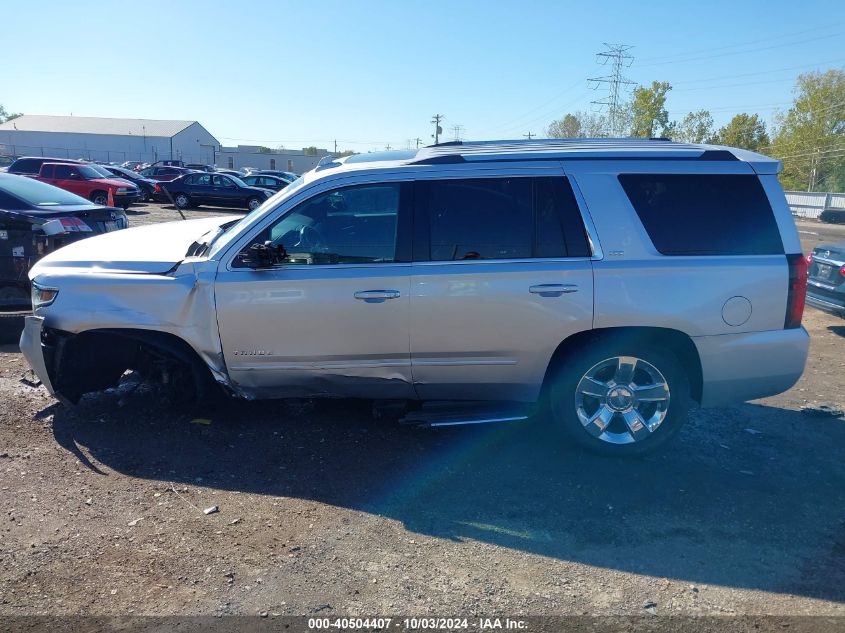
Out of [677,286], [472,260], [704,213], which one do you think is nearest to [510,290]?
[472,260]

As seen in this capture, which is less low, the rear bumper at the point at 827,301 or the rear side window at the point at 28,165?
the rear side window at the point at 28,165

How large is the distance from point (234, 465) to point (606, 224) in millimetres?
2913

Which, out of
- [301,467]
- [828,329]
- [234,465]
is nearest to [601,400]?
[301,467]

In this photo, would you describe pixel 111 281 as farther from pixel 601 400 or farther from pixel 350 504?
pixel 601 400

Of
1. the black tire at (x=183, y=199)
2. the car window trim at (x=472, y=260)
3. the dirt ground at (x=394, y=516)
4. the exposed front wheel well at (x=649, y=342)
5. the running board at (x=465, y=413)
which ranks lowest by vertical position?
the dirt ground at (x=394, y=516)

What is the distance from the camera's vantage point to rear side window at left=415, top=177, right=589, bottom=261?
173 inches

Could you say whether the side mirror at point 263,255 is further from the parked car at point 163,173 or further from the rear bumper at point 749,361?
the parked car at point 163,173

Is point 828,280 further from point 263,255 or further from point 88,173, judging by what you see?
point 88,173

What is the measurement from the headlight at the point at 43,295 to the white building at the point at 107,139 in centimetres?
7759

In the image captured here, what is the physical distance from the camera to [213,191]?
90.8 feet

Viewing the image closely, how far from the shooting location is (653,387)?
4.50 m

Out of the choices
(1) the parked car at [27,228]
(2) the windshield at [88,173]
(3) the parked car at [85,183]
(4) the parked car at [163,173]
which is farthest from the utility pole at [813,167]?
(1) the parked car at [27,228]

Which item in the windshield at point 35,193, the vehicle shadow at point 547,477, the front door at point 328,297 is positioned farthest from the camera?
the windshield at point 35,193

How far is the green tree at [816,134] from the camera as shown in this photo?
196ft
